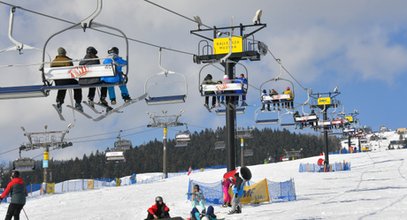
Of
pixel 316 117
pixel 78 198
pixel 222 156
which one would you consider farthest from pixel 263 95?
pixel 222 156

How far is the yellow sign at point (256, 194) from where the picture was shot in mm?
21422

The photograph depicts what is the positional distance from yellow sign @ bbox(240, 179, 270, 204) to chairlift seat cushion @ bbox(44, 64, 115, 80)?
39.3ft

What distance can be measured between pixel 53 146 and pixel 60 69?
43.4 metres

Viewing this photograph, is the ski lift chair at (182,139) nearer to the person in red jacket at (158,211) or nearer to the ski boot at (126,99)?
the person in red jacket at (158,211)

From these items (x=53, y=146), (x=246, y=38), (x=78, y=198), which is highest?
(x=246, y=38)

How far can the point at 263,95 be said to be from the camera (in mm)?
26859

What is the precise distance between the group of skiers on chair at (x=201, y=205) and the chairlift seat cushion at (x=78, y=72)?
14.0 ft

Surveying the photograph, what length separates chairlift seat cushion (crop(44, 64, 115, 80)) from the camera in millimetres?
10641

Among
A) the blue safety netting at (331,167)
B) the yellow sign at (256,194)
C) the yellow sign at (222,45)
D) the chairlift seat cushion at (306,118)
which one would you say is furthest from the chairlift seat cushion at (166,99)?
the blue safety netting at (331,167)

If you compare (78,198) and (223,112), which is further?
(78,198)

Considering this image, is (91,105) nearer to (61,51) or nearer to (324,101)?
(61,51)

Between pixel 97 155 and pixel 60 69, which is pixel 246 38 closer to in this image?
pixel 60 69

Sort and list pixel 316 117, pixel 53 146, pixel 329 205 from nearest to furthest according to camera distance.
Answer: pixel 329 205, pixel 316 117, pixel 53 146

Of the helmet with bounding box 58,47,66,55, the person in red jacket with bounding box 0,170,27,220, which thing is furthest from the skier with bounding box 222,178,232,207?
the helmet with bounding box 58,47,66,55
